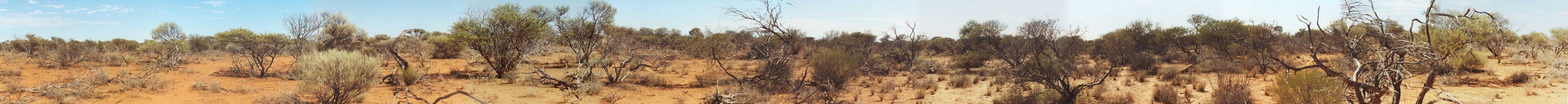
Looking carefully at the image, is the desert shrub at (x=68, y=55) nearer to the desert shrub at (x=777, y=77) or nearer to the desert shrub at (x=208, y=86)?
the desert shrub at (x=208, y=86)

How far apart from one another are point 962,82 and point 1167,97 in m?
3.33

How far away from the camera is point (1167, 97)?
8.86 metres

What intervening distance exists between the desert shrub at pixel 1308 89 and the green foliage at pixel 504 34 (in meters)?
9.96

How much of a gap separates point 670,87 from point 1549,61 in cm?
1524

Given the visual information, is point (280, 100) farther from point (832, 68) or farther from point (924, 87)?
point (924, 87)

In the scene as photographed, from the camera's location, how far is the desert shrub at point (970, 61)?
16453 mm

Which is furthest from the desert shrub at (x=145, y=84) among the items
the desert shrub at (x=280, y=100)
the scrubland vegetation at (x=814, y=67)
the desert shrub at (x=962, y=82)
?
the desert shrub at (x=962, y=82)

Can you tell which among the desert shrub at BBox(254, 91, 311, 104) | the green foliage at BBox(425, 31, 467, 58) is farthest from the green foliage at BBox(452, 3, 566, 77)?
the green foliage at BBox(425, 31, 467, 58)

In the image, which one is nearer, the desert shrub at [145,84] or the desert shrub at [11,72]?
the desert shrub at [145,84]

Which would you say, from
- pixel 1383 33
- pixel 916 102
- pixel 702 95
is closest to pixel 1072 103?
pixel 916 102

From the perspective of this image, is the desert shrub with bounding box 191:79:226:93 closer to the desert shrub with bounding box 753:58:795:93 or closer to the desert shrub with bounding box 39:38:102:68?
the desert shrub with bounding box 753:58:795:93

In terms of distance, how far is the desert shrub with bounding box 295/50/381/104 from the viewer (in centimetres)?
623

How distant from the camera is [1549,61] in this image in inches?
494

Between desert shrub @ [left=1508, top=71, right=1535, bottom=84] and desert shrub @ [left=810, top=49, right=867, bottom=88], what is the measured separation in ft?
32.5
